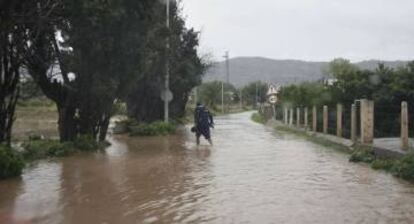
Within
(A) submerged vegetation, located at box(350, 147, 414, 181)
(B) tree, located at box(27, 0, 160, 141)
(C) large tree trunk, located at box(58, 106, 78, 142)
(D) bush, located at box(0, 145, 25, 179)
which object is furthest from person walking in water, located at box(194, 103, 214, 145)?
(D) bush, located at box(0, 145, 25, 179)

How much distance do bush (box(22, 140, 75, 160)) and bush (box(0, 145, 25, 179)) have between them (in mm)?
4506

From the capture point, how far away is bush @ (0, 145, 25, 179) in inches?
573

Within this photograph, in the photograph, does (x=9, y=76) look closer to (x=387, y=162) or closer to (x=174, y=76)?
(x=387, y=162)

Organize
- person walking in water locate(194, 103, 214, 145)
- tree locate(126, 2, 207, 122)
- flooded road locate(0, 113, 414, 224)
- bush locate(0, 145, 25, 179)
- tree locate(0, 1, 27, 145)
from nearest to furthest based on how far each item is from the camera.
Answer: flooded road locate(0, 113, 414, 224)
bush locate(0, 145, 25, 179)
tree locate(0, 1, 27, 145)
person walking in water locate(194, 103, 214, 145)
tree locate(126, 2, 207, 122)

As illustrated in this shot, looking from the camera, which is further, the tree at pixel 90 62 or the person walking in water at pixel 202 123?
the person walking in water at pixel 202 123

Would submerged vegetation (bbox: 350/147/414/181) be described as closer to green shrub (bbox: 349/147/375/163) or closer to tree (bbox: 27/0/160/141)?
green shrub (bbox: 349/147/375/163)

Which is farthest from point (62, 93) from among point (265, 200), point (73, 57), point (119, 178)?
point (265, 200)

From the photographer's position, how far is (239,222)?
9.21 meters

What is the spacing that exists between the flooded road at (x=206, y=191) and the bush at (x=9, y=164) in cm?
29

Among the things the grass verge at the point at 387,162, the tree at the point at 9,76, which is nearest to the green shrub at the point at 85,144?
the tree at the point at 9,76

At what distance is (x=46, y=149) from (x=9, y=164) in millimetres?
5921

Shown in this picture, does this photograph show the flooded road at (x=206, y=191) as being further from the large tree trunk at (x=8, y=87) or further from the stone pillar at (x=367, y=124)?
the large tree trunk at (x=8, y=87)

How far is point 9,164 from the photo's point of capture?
48.7 ft

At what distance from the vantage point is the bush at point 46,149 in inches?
785
